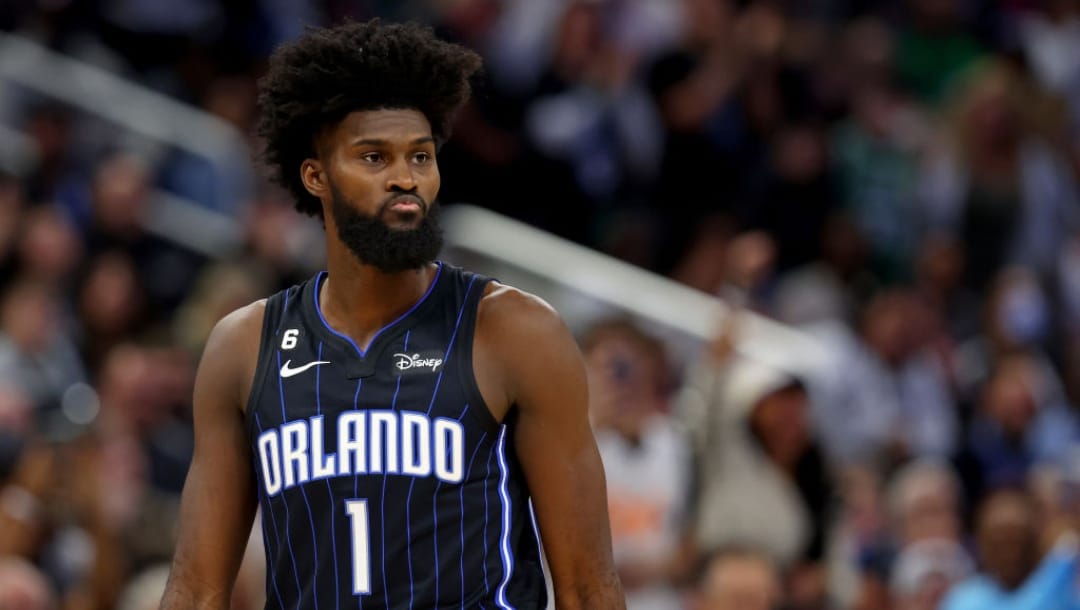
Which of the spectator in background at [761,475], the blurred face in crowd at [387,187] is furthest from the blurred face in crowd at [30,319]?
the blurred face in crowd at [387,187]

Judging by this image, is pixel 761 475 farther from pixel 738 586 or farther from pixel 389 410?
pixel 389 410

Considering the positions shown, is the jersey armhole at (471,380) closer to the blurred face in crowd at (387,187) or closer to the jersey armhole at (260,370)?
the blurred face in crowd at (387,187)

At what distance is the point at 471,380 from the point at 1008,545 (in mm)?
3828

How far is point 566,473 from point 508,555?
0.21 metres

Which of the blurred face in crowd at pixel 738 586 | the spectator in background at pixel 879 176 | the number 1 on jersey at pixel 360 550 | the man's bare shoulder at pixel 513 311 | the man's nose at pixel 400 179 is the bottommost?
the number 1 on jersey at pixel 360 550

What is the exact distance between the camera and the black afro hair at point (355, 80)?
13.2 feet

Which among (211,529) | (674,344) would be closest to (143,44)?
(674,344)

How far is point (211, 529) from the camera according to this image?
412cm

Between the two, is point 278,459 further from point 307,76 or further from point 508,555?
point 307,76

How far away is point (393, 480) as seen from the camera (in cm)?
392

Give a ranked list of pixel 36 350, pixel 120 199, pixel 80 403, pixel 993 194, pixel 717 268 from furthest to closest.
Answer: pixel 993 194 → pixel 717 268 → pixel 120 199 → pixel 36 350 → pixel 80 403

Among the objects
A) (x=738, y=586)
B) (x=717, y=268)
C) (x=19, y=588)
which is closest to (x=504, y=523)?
(x=738, y=586)

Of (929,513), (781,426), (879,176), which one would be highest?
(879,176)

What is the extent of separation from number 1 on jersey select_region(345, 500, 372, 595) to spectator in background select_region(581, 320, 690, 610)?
3389 mm
